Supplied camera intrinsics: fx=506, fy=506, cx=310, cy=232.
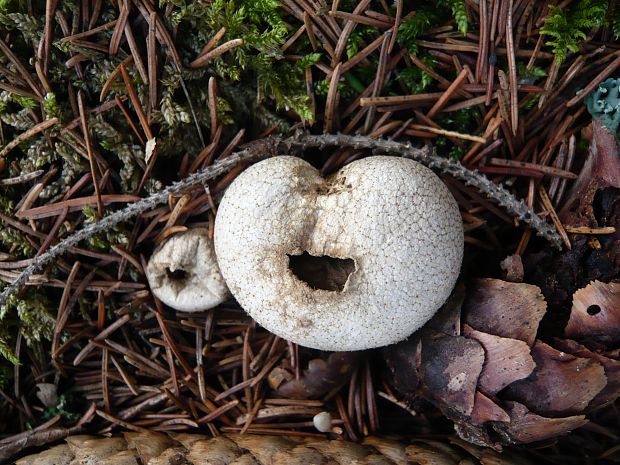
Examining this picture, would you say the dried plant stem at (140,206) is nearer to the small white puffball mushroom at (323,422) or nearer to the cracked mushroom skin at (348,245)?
the cracked mushroom skin at (348,245)

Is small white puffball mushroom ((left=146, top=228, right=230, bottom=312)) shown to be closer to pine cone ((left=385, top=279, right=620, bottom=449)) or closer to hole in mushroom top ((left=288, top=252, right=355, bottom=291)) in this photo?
hole in mushroom top ((left=288, top=252, right=355, bottom=291))

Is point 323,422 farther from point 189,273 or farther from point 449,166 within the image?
point 449,166

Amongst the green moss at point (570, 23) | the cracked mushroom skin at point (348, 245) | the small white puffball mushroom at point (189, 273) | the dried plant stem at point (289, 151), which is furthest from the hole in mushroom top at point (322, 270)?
the green moss at point (570, 23)

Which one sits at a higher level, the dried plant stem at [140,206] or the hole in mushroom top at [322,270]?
the dried plant stem at [140,206]

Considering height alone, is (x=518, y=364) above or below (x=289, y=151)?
below

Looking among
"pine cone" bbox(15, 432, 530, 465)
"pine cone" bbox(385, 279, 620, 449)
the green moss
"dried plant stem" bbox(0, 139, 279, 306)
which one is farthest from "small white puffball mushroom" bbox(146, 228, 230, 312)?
the green moss

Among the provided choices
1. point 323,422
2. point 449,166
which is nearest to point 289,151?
point 449,166
